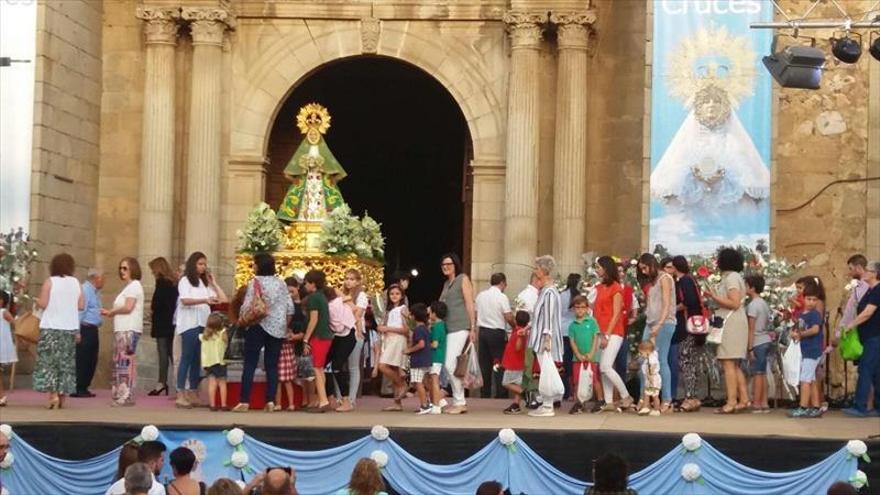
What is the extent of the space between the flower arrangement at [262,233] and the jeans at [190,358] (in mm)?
3348

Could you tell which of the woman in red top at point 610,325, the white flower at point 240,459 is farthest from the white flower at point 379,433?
the woman in red top at point 610,325

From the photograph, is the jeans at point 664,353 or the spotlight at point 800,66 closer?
the spotlight at point 800,66

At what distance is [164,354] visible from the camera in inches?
869

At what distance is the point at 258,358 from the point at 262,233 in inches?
162

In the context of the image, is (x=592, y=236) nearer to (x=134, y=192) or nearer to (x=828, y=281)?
(x=828, y=281)

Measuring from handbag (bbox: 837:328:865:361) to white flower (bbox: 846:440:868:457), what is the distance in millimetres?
3412

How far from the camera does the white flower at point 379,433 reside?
16.6 meters

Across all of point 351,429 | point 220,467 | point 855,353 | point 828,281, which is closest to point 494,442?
point 351,429

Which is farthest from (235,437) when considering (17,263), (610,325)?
(17,263)

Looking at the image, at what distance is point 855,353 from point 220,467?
6775 millimetres

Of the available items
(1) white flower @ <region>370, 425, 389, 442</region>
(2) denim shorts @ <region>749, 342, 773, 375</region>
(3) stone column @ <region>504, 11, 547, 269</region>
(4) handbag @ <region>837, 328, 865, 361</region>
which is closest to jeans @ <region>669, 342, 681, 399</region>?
(2) denim shorts @ <region>749, 342, 773, 375</region>

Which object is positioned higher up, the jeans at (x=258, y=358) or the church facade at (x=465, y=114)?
the church facade at (x=465, y=114)

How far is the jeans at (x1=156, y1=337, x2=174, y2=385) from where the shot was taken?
21891 millimetres

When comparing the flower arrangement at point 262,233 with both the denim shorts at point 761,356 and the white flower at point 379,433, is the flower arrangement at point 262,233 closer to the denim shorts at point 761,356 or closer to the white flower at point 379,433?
the denim shorts at point 761,356
